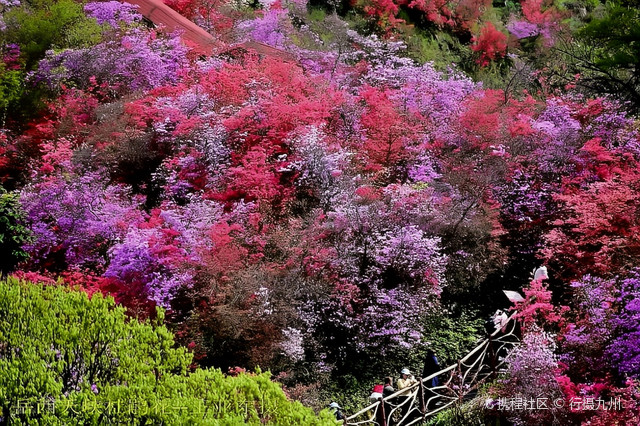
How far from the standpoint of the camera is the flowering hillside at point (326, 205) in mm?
10266

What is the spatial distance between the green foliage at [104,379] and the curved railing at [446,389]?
2624 millimetres

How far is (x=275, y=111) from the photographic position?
46.6 feet

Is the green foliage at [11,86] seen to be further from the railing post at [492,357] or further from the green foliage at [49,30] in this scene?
the railing post at [492,357]

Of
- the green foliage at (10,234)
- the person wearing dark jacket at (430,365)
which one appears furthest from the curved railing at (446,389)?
the green foliage at (10,234)

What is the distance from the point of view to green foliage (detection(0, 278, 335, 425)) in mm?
6055

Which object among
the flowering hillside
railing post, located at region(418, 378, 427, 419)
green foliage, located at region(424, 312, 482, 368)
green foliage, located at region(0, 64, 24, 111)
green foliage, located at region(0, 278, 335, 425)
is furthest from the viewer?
green foliage, located at region(0, 64, 24, 111)

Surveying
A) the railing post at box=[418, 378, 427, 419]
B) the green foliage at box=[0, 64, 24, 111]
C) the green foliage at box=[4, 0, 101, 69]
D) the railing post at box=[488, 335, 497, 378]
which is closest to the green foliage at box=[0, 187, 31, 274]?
the green foliage at box=[0, 64, 24, 111]

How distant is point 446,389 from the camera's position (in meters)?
10.1

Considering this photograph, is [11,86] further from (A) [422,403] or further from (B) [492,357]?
(B) [492,357]

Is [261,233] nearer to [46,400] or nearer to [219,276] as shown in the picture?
[219,276]

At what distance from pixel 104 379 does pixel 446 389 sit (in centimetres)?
548

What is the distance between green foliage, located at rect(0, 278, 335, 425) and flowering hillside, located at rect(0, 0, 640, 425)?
0.46 m

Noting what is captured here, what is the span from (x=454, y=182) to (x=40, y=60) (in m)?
12.2

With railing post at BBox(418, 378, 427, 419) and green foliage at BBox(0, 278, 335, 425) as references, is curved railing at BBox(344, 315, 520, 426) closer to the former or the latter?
railing post at BBox(418, 378, 427, 419)
